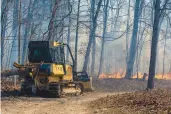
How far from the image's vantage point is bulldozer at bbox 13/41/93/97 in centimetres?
1833

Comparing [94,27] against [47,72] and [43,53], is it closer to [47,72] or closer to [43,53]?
[43,53]

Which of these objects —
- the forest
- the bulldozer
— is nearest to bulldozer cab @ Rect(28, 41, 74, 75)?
the bulldozer

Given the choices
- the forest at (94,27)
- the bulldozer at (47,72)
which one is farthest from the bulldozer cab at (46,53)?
the forest at (94,27)

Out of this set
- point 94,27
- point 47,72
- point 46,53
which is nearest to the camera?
point 47,72

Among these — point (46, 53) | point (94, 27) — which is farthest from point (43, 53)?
point (94, 27)

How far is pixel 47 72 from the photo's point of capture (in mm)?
18312

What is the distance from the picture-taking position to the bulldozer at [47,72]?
60.1 ft

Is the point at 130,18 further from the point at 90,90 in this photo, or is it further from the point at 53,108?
the point at 53,108

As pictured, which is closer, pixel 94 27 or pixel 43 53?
pixel 43 53

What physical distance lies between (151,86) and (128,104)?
8.78 m

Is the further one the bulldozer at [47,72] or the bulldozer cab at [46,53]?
the bulldozer cab at [46,53]

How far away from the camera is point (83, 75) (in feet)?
73.5

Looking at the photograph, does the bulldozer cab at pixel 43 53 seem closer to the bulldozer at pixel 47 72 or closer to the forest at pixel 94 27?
the bulldozer at pixel 47 72

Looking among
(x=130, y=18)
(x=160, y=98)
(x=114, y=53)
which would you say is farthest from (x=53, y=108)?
(x=114, y=53)
